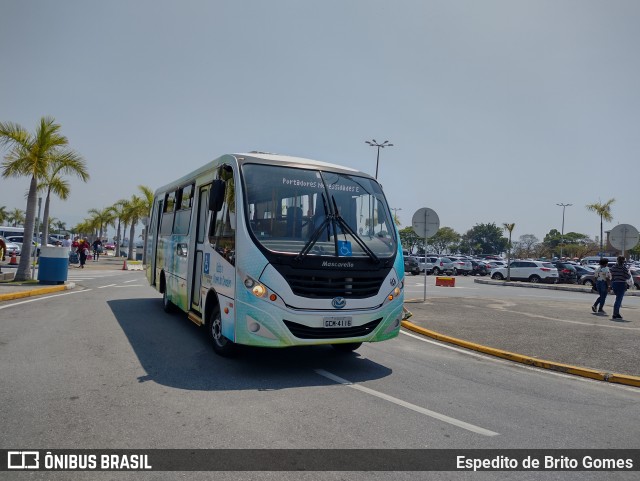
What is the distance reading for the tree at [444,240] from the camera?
106 meters

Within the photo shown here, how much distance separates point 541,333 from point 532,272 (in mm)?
27433

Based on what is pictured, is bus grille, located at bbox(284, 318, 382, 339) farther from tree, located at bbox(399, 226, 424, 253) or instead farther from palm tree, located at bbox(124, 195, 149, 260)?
tree, located at bbox(399, 226, 424, 253)

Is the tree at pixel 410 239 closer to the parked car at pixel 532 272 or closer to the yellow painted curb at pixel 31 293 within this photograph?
the parked car at pixel 532 272

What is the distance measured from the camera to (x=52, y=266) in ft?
55.7

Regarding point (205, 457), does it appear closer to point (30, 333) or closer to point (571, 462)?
point (571, 462)

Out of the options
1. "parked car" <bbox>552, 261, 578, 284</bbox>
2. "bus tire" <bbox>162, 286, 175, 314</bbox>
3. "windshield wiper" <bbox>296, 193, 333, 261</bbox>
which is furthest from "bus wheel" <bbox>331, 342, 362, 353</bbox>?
"parked car" <bbox>552, 261, 578, 284</bbox>

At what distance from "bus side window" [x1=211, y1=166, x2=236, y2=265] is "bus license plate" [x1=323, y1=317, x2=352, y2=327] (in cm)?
145

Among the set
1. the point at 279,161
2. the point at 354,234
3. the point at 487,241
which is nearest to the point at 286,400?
the point at 354,234

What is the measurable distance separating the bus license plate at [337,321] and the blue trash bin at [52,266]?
1395 centimetres

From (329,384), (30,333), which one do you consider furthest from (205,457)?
(30,333)

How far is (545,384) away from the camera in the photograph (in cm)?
657

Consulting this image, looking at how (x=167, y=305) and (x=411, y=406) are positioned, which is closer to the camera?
(x=411, y=406)

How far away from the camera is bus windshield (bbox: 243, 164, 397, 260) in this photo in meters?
6.35

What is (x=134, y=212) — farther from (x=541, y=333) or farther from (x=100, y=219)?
(x=541, y=333)
